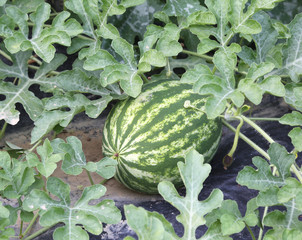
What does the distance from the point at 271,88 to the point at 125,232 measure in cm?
89

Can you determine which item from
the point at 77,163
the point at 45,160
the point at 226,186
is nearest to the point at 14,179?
the point at 45,160

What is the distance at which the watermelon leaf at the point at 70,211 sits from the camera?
188 cm

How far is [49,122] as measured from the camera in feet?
7.89

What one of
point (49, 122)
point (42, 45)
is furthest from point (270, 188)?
point (42, 45)

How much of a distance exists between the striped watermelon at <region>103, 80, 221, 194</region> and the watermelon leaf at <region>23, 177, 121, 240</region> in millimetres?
382

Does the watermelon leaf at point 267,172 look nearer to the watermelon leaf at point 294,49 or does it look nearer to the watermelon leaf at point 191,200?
the watermelon leaf at point 191,200

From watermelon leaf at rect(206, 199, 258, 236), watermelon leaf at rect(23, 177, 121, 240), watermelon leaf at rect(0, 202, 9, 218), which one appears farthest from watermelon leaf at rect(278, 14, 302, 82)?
watermelon leaf at rect(0, 202, 9, 218)

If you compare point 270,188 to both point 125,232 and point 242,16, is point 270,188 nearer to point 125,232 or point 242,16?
point 125,232

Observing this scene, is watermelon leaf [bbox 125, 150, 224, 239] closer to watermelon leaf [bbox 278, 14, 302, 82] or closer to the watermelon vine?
the watermelon vine

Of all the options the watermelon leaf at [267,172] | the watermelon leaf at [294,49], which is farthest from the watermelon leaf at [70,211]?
the watermelon leaf at [294,49]

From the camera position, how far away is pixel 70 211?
1.97m

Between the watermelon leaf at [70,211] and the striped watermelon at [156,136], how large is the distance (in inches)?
15.1

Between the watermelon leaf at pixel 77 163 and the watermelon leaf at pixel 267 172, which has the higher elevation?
the watermelon leaf at pixel 267 172

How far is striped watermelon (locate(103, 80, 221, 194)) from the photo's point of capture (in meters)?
2.33
